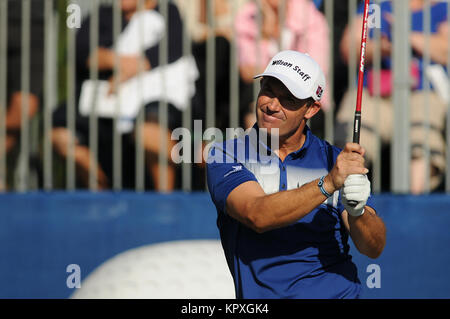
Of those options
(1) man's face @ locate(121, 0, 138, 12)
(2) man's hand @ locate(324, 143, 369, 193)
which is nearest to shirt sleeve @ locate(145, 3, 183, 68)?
(1) man's face @ locate(121, 0, 138, 12)

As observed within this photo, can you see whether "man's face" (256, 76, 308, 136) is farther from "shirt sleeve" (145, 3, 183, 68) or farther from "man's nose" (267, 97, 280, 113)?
"shirt sleeve" (145, 3, 183, 68)

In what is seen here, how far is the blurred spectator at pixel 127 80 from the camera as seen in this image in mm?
5977

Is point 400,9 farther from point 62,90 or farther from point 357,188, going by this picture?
point 357,188

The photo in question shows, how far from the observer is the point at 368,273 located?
5.96m

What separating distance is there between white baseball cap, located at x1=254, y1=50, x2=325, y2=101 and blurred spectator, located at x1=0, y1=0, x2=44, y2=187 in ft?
9.21

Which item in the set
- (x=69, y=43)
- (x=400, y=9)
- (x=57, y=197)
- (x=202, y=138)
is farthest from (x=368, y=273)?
(x=69, y=43)

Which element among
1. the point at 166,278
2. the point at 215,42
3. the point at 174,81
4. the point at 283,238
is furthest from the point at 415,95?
the point at 283,238

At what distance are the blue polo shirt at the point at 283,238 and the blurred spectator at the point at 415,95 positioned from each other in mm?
2391

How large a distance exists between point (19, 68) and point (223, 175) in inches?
118

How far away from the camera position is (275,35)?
602 centimetres

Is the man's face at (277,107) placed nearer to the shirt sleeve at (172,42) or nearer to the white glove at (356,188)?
→ the white glove at (356,188)

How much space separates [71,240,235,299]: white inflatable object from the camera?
4.75m

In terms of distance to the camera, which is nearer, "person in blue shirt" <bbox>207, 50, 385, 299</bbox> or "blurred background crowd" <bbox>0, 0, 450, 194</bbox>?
"person in blue shirt" <bbox>207, 50, 385, 299</bbox>
